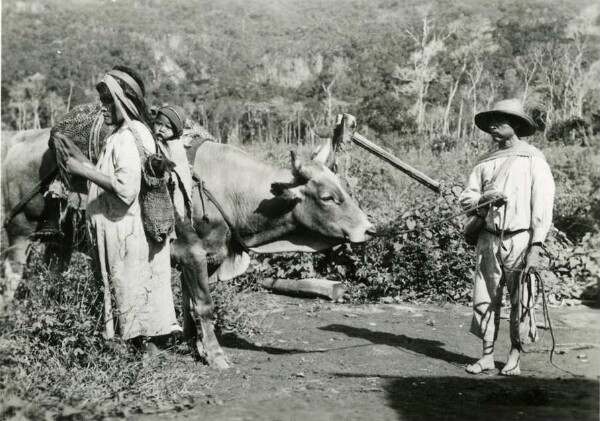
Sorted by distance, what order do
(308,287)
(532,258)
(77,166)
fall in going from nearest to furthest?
(77,166) → (532,258) → (308,287)

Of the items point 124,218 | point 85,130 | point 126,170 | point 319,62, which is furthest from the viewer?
point 319,62

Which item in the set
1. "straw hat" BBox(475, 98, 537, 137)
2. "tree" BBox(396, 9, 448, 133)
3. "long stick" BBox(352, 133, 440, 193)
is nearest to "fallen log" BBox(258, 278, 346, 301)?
"long stick" BBox(352, 133, 440, 193)

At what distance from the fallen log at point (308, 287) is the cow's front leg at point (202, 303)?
337cm

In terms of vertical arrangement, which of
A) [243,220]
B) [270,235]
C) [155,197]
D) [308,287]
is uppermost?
[155,197]

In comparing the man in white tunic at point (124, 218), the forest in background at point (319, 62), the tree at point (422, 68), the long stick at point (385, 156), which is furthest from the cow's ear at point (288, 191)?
the tree at point (422, 68)

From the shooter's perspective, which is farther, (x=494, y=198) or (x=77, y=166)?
(x=494, y=198)

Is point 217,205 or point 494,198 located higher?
point 494,198

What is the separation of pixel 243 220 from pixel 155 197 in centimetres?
117

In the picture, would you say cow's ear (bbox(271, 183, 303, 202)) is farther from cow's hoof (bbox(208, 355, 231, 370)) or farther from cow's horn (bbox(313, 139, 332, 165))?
cow's hoof (bbox(208, 355, 231, 370))

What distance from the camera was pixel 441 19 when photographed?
49.8 metres

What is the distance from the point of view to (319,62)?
5250cm

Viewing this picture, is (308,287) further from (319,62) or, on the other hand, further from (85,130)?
(319,62)

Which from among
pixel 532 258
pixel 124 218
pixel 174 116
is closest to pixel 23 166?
pixel 174 116

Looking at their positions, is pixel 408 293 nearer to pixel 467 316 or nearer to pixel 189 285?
pixel 467 316
